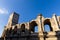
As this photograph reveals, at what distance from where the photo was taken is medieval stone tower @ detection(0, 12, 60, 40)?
61.4 feet

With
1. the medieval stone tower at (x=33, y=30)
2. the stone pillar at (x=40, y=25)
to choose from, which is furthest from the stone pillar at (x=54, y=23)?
the stone pillar at (x=40, y=25)

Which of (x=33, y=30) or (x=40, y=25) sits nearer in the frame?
(x=40, y=25)

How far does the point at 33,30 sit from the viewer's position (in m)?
21.3

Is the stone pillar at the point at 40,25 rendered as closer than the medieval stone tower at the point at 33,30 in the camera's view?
No

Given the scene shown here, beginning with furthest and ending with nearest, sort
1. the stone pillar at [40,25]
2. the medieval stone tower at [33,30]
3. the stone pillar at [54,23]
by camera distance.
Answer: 1. the stone pillar at [54,23]
2. the stone pillar at [40,25]
3. the medieval stone tower at [33,30]

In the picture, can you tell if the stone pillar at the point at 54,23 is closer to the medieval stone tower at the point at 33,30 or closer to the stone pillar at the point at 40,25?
the medieval stone tower at the point at 33,30

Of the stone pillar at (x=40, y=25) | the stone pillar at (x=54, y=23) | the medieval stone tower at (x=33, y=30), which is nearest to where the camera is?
the medieval stone tower at (x=33, y=30)

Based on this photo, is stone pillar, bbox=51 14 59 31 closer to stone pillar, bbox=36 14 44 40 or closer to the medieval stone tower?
the medieval stone tower

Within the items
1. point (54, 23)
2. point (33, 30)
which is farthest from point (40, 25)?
point (54, 23)

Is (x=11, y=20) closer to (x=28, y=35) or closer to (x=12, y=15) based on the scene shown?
(x=12, y=15)

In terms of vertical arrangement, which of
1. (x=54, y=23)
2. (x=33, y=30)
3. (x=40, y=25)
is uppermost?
(x=54, y=23)

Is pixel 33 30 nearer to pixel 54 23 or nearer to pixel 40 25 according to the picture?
pixel 40 25

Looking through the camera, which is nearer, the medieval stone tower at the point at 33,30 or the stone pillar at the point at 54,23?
the medieval stone tower at the point at 33,30

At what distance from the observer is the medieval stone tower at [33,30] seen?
737 inches
